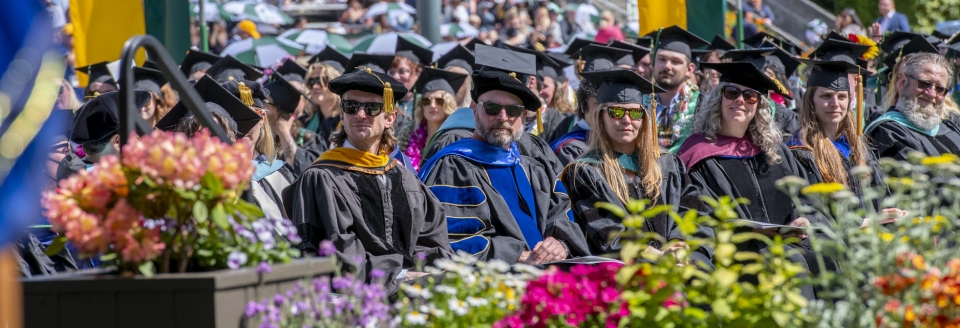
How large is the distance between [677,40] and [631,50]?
493 millimetres

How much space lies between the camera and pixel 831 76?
25.9 feet

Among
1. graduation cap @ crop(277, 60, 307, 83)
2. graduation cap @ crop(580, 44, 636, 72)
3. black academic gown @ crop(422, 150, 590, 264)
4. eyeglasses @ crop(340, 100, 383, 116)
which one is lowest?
black academic gown @ crop(422, 150, 590, 264)

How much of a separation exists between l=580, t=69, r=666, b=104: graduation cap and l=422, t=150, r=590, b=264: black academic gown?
60 cm

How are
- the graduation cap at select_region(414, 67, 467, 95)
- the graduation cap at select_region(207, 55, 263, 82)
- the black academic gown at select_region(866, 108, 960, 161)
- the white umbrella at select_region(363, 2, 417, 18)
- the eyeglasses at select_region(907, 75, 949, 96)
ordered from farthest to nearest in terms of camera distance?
the white umbrella at select_region(363, 2, 417, 18), the graduation cap at select_region(207, 55, 263, 82), the graduation cap at select_region(414, 67, 467, 95), the eyeglasses at select_region(907, 75, 949, 96), the black academic gown at select_region(866, 108, 960, 161)

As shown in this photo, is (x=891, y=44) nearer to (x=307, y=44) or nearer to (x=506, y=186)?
(x=506, y=186)

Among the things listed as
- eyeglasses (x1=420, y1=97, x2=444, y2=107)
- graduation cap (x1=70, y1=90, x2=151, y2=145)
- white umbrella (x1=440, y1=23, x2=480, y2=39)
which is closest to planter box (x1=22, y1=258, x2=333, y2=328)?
graduation cap (x1=70, y1=90, x2=151, y2=145)

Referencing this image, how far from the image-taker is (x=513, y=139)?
6.80m

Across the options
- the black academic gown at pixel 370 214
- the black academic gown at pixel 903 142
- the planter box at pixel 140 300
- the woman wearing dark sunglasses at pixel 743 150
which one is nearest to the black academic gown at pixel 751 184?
the woman wearing dark sunglasses at pixel 743 150

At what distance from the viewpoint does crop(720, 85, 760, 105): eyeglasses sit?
7.02 m

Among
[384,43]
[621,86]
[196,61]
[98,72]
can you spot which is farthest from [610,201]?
[384,43]

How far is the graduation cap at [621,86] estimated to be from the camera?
6.66 meters

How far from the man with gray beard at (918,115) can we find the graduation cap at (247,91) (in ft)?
14.8

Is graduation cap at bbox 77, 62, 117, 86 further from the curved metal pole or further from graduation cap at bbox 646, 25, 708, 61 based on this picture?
the curved metal pole

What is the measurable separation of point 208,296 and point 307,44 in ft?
43.0
